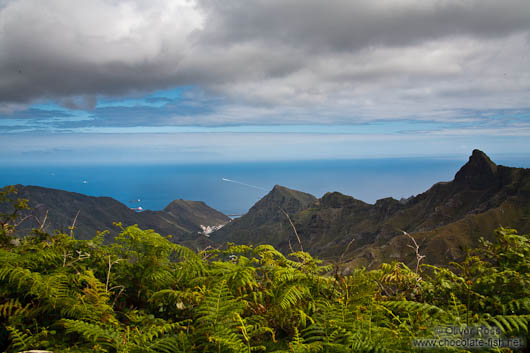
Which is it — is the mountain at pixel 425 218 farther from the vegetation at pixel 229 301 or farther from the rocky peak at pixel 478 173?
the vegetation at pixel 229 301

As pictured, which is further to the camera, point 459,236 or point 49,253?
point 459,236

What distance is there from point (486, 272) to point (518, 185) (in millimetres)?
151523

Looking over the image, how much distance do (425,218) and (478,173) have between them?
39.6 meters

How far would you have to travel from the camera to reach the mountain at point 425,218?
93.7m

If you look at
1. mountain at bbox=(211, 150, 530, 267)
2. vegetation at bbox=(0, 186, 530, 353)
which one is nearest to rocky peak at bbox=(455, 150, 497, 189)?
mountain at bbox=(211, 150, 530, 267)

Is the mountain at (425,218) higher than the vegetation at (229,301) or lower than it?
lower

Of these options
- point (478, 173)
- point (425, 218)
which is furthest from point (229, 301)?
point (478, 173)

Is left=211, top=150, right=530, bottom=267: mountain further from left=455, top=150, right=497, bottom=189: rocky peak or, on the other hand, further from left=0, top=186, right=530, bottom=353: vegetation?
left=0, top=186, right=530, bottom=353: vegetation

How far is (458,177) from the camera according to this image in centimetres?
15075

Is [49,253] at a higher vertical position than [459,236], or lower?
higher

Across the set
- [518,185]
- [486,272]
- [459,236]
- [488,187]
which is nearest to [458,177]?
[488,187]

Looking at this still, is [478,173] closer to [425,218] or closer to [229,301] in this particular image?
[425,218]

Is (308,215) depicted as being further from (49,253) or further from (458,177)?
(49,253)

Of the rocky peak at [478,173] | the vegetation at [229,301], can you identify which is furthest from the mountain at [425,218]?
the vegetation at [229,301]
